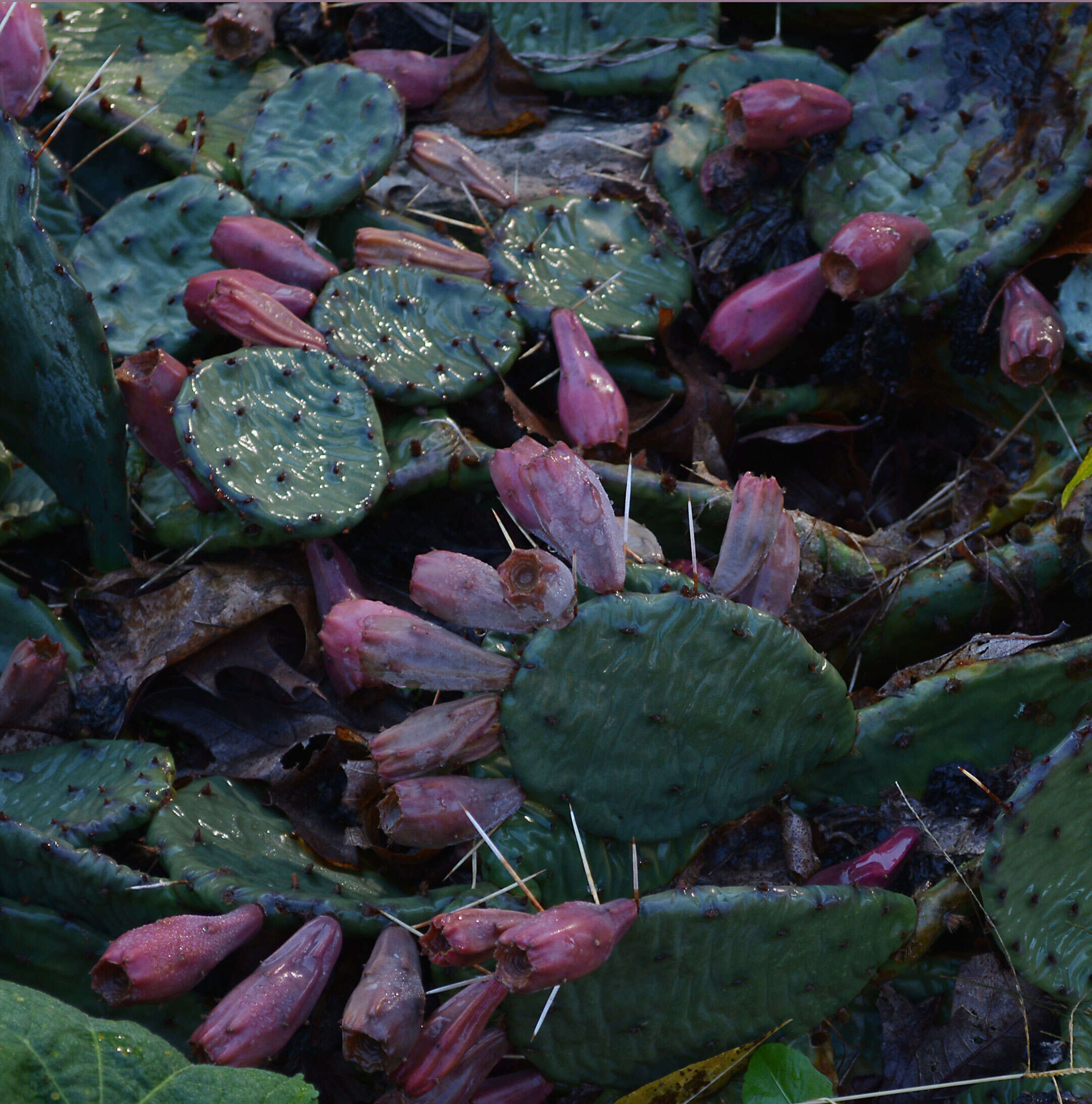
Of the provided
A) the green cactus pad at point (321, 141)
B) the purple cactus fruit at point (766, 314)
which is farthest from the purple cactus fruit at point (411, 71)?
the purple cactus fruit at point (766, 314)

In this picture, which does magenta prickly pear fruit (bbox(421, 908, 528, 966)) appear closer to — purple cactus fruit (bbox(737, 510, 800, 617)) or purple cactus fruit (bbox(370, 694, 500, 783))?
purple cactus fruit (bbox(370, 694, 500, 783))

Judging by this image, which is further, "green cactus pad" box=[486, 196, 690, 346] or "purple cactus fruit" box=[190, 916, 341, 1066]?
"green cactus pad" box=[486, 196, 690, 346]

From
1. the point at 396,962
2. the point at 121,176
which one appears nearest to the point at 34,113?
the point at 121,176

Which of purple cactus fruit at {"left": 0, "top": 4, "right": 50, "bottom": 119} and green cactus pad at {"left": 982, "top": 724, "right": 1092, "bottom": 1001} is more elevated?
purple cactus fruit at {"left": 0, "top": 4, "right": 50, "bottom": 119}

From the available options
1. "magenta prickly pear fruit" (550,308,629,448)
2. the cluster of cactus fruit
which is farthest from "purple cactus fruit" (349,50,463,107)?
"magenta prickly pear fruit" (550,308,629,448)

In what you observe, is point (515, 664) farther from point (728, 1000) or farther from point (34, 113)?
point (34, 113)

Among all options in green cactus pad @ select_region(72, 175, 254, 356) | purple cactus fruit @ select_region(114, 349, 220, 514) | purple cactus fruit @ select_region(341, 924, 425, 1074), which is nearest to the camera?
purple cactus fruit @ select_region(341, 924, 425, 1074)

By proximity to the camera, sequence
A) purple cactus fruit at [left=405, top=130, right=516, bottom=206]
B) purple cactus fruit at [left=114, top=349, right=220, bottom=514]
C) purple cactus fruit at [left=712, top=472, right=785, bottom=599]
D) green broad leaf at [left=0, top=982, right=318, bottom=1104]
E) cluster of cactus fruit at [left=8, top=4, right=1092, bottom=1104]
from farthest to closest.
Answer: purple cactus fruit at [left=405, top=130, right=516, bottom=206] < purple cactus fruit at [left=114, top=349, right=220, bottom=514] < purple cactus fruit at [left=712, top=472, right=785, bottom=599] < cluster of cactus fruit at [left=8, top=4, right=1092, bottom=1104] < green broad leaf at [left=0, top=982, right=318, bottom=1104]

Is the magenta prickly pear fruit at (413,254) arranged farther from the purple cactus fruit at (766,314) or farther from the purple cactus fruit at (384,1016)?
the purple cactus fruit at (384,1016)
